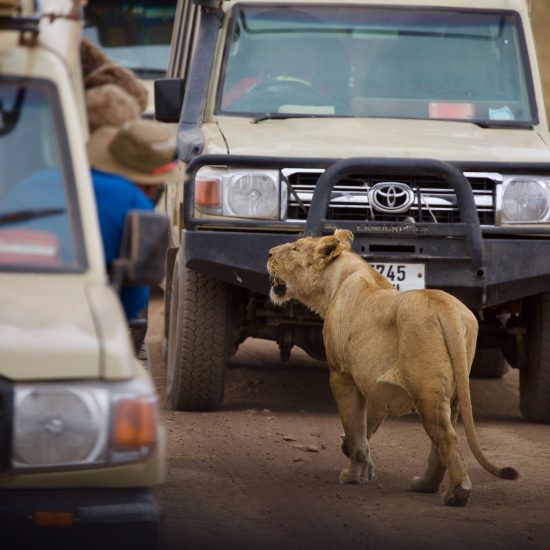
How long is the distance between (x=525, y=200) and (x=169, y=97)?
2202 millimetres

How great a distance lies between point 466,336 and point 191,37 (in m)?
3.93

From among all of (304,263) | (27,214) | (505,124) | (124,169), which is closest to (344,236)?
(304,263)

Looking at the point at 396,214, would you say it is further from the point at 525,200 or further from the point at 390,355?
the point at 390,355

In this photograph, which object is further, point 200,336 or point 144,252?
point 200,336

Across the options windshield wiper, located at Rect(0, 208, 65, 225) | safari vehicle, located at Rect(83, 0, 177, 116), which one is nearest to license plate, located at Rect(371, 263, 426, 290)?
windshield wiper, located at Rect(0, 208, 65, 225)

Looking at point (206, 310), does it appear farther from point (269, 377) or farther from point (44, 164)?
point (44, 164)

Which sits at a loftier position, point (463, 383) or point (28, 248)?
point (28, 248)

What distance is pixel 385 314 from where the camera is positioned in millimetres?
6719

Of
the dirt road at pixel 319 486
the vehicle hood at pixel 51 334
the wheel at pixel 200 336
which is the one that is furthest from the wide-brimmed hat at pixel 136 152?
the wheel at pixel 200 336

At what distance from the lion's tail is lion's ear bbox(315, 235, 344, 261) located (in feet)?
3.26

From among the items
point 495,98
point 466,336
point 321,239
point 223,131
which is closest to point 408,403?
point 466,336

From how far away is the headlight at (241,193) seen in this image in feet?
26.0

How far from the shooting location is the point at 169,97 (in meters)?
8.92

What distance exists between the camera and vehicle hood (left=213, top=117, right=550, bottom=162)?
799 cm
